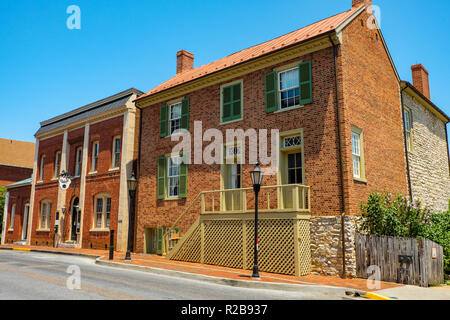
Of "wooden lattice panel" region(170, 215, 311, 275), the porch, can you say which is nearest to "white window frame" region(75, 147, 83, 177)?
the porch

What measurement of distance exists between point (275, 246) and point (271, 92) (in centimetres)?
587

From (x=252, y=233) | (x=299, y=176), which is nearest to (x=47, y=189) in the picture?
(x=252, y=233)

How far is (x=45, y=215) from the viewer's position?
26.9 metres

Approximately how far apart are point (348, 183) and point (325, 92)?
3322 mm

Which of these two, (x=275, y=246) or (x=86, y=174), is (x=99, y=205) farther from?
(x=275, y=246)

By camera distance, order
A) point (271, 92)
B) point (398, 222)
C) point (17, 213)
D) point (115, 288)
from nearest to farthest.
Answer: point (115, 288) → point (398, 222) → point (271, 92) → point (17, 213)

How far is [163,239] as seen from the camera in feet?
59.5

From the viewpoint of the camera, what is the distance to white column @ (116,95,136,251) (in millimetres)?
20500

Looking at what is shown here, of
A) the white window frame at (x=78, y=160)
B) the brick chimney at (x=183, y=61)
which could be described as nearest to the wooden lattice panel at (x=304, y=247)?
the brick chimney at (x=183, y=61)

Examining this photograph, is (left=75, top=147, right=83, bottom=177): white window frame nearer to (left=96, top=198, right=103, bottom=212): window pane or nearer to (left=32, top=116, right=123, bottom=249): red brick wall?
(left=32, top=116, right=123, bottom=249): red brick wall

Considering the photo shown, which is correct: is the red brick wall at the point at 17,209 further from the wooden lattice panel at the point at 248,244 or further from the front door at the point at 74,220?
the wooden lattice panel at the point at 248,244

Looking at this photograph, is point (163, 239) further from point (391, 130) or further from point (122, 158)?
point (391, 130)

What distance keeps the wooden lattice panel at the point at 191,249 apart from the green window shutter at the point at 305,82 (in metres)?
6.36

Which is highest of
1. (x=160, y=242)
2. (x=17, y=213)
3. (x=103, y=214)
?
(x=17, y=213)
